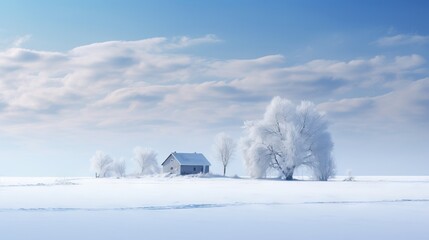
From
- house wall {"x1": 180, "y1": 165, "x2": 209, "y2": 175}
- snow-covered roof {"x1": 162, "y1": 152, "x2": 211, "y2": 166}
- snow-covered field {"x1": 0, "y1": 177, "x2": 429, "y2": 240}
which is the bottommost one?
snow-covered field {"x1": 0, "y1": 177, "x2": 429, "y2": 240}

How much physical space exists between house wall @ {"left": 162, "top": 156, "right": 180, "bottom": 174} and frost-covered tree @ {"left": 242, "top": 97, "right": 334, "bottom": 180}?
16.9 metres

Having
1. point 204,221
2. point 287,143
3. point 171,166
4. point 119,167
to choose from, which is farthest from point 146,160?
point 204,221

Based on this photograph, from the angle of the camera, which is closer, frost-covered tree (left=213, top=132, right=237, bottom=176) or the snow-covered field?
the snow-covered field

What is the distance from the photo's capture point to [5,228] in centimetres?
1377

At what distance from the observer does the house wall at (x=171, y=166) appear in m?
80.9

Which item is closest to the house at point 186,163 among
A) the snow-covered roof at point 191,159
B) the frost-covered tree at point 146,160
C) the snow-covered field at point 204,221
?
the snow-covered roof at point 191,159

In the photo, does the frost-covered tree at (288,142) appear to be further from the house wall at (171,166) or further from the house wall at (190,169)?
the house wall at (171,166)

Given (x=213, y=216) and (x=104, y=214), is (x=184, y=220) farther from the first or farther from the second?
(x=104, y=214)

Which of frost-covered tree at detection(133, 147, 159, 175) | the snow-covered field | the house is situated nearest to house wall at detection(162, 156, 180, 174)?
the house

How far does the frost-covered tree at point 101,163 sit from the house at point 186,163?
25013mm

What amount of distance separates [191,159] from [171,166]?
4.08 meters

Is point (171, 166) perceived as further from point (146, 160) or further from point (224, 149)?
point (146, 160)

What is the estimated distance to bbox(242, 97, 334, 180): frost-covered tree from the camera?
211 ft

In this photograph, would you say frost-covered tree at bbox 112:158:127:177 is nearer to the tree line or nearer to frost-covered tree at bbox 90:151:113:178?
frost-covered tree at bbox 90:151:113:178
